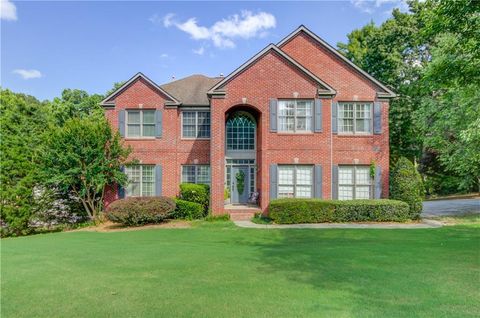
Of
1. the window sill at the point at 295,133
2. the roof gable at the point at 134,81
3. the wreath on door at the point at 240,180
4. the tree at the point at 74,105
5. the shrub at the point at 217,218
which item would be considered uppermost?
the tree at the point at 74,105

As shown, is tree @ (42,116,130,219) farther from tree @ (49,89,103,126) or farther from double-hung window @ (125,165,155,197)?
tree @ (49,89,103,126)

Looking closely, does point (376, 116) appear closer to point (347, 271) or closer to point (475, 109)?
point (475, 109)

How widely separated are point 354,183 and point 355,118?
3628 mm

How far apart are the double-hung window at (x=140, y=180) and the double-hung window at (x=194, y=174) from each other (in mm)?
1861

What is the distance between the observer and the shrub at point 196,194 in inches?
694

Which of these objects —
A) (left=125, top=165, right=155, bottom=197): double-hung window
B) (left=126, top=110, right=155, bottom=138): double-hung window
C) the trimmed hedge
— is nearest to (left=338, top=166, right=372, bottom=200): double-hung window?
the trimmed hedge

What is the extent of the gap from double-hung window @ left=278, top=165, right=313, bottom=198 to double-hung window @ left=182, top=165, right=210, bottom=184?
187 inches

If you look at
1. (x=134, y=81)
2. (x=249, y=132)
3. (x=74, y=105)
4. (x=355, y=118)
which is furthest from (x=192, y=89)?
(x=74, y=105)

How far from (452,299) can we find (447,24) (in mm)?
6308

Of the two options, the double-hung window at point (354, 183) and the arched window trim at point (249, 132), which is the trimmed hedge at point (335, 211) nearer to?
the double-hung window at point (354, 183)

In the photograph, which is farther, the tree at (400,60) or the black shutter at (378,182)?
the tree at (400,60)

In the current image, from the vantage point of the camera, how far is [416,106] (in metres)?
26.0

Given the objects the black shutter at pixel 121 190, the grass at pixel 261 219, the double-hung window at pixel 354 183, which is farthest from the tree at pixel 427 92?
the black shutter at pixel 121 190

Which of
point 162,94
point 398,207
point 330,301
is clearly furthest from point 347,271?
point 162,94
